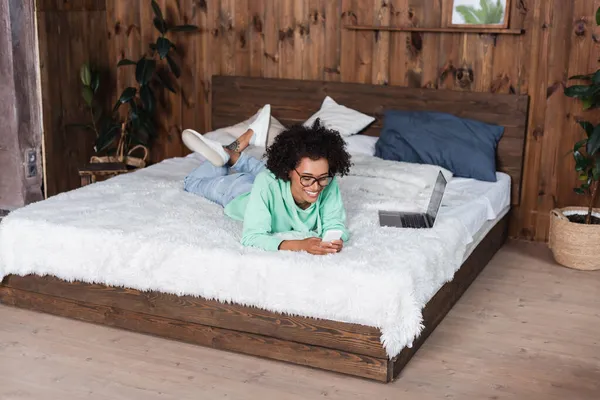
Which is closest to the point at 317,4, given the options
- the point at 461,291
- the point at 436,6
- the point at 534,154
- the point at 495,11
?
the point at 436,6

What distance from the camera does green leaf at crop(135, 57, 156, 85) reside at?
520 centimetres

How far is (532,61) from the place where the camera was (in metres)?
4.63

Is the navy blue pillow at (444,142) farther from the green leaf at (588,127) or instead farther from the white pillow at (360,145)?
the green leaf at (588,127)

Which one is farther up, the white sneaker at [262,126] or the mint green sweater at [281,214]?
the white sneaker at [262,126]

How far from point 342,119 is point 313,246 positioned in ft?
6.24

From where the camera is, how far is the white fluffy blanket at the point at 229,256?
116 inches

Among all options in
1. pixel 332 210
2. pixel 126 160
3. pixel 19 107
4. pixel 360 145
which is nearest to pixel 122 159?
pixel 126 160

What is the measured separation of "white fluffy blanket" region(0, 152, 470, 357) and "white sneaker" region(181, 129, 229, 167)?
0.23 meters

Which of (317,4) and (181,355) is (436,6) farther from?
(181,355)

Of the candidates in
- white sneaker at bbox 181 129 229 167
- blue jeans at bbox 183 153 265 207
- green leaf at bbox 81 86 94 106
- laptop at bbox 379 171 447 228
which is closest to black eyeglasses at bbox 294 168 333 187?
laptop at bbox 379 171 447 228

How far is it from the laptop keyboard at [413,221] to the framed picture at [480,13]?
5.02ft

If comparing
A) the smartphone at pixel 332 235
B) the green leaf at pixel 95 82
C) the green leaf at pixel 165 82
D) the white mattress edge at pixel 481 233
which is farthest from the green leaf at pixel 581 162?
the green leaf at pixel 95 82

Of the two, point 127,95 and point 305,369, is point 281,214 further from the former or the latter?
point 127,95

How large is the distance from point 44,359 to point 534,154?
119 inches
